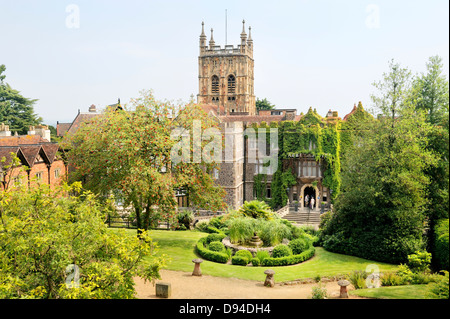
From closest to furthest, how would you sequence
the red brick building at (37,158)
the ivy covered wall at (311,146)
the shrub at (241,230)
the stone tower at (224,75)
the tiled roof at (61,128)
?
the shrub at (241,230) → the red brick building at (37,158) → the ivy covered wall at (311,146) → the tiled roof at (61,128) → the stone tower at (224,75)

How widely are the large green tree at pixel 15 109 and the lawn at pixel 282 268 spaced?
126 feet

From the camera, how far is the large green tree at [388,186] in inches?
1024

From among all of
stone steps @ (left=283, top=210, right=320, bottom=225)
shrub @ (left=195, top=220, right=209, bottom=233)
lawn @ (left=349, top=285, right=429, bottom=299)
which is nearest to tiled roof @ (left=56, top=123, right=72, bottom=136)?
shrub @ (left=195, top=220, right=209, bottom=233)

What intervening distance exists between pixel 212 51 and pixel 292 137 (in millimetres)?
42258

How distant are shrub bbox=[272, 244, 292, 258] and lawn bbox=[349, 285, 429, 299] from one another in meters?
8.15

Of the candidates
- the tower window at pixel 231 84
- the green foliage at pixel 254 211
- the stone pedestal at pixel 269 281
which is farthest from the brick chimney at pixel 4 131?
the tower window at pixel 231 84

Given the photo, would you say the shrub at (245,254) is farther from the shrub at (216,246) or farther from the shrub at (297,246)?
the shrub at (297,246)

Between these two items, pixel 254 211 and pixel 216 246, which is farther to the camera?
pixel 254 211

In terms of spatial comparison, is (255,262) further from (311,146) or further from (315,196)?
(315,196)

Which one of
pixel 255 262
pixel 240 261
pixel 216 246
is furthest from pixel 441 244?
pixel 216 246

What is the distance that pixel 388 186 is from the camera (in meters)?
27.0

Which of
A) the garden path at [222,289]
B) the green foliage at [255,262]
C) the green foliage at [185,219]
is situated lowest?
the garden path at [222,289]

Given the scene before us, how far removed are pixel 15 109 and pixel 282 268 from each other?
5036 cm

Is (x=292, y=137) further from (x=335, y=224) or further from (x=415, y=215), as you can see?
(x=415, y=215)
